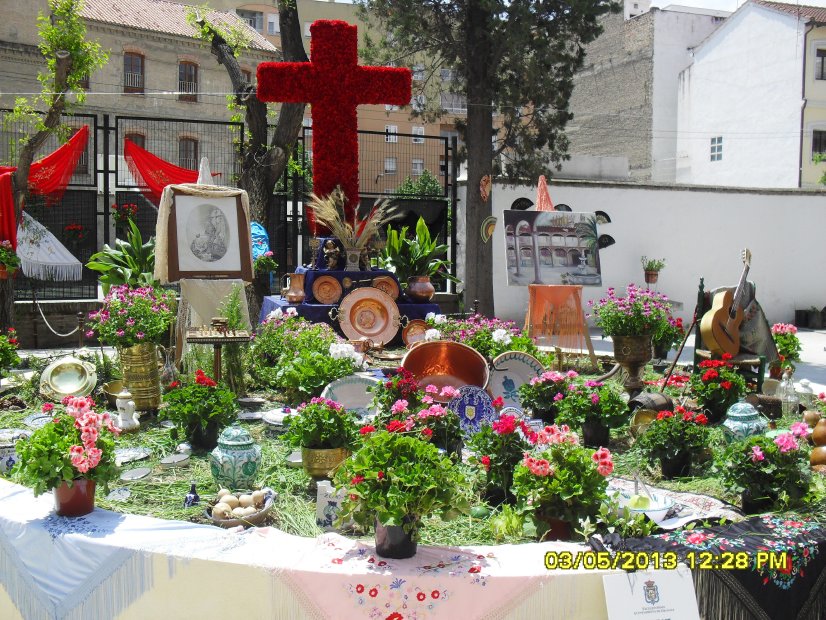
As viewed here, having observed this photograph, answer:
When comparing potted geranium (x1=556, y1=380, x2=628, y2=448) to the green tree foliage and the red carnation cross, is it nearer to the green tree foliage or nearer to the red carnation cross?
the red carnation cross

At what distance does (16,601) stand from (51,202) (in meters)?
10.5

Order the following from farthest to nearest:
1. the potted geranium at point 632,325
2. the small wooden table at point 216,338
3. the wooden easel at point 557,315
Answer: the wooden easel at point 557,315
the potted geranium at point 632,325
the small wooden table at point 216,338

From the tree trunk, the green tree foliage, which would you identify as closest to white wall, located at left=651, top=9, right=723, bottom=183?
the green tree foliage

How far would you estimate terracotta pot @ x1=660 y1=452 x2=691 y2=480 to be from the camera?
5.25m

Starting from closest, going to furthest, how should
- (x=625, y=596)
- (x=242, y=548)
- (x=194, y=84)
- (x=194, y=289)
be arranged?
(x=625, y=596) → (x=242, y=548) → (x=194, y=289) → (x=194, y=84)

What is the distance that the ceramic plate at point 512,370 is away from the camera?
→ 702 cm

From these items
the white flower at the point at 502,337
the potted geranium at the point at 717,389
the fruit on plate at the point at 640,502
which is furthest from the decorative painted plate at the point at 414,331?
the fruit on plate at the point at 640,502

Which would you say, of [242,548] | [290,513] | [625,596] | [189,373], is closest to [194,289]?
[189,373]

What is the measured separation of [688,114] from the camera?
2731cm

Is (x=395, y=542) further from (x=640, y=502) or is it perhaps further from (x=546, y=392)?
(x=546, y=392)

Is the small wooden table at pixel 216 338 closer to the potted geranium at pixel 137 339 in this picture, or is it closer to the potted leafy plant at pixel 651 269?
the potted geranium at pixel 137 339

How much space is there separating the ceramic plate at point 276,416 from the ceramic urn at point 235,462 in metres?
1.70

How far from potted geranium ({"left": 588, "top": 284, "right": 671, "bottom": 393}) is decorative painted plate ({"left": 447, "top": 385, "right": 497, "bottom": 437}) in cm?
340

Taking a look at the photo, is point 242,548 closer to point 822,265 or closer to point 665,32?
point 822,265
